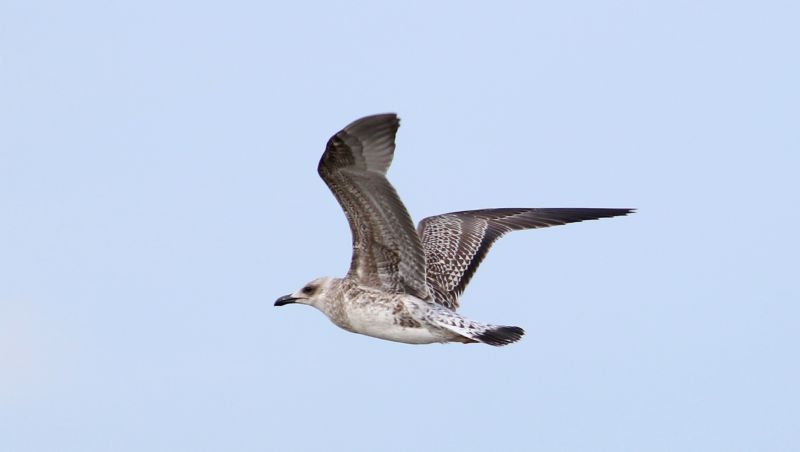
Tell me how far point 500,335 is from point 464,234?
10.9ft

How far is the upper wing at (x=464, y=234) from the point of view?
57.4 ft

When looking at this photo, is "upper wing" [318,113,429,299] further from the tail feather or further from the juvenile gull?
the tail feather

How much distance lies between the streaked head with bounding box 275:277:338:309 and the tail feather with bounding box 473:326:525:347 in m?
1.80

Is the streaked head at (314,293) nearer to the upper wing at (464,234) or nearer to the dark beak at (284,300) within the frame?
the dark beak at (284,300)

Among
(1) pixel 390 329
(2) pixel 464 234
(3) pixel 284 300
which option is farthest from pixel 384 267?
(2) pixel 464 234

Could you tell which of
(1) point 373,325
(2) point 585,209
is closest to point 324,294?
(1) point 373,325

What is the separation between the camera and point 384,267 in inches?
621

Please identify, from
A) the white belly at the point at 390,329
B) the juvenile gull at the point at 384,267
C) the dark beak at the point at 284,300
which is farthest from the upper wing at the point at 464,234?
the dark beak at the point at 284,300

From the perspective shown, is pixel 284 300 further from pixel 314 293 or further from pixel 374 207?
pixel 374 207

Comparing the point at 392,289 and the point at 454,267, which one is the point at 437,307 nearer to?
the point at 392,289

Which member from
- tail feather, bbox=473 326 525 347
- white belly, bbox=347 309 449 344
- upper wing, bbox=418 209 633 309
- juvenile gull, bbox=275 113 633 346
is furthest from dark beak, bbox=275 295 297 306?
tail feather, bbox=473 326 525 347

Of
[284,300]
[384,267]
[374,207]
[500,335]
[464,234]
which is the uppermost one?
[464,234]

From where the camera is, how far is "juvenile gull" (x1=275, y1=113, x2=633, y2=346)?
556 inches

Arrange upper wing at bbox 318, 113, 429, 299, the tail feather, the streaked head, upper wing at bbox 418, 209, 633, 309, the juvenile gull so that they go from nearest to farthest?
1. upper wing at bbox 318, 113, 429, 299
2. the juvenile gull
3. the tail feather
4. the streaked head
5. upper wing at bbox 418, 209, 633, 309
